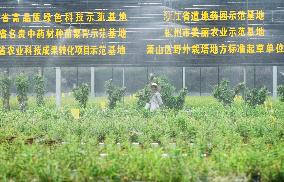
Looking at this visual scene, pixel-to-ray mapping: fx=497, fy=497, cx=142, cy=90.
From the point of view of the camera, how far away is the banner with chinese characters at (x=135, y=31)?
1686 cm

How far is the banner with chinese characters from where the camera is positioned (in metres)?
16.9

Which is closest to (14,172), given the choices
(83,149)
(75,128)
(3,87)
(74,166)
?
(74,166)

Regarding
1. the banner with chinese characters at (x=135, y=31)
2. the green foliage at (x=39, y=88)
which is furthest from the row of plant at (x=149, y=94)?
the green foliage at (x=39, y=88)

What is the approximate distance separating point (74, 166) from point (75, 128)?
422 centimetres

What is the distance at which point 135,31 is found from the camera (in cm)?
1716

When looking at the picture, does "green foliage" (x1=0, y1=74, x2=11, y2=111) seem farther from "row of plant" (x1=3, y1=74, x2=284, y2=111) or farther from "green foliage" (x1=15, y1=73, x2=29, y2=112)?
"green foliage" (x1=15, y1=73, x2=29, y2=112)

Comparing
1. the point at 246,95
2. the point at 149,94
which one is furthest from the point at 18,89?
the point at 246,95

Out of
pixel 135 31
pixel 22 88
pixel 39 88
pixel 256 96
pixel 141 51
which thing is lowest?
pixel 256 96

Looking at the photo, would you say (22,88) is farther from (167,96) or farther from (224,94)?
(224,94)

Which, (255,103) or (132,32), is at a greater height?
(132,32)

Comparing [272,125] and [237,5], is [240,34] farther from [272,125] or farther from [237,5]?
[272,125]

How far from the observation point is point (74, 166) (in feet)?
21.0

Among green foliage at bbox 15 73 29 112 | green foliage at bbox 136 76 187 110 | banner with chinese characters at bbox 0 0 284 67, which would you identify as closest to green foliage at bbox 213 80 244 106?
green foliage at bbox 136 76 187 110

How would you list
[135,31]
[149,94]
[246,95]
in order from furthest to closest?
[246,95] → [149,94] → [135,31]
